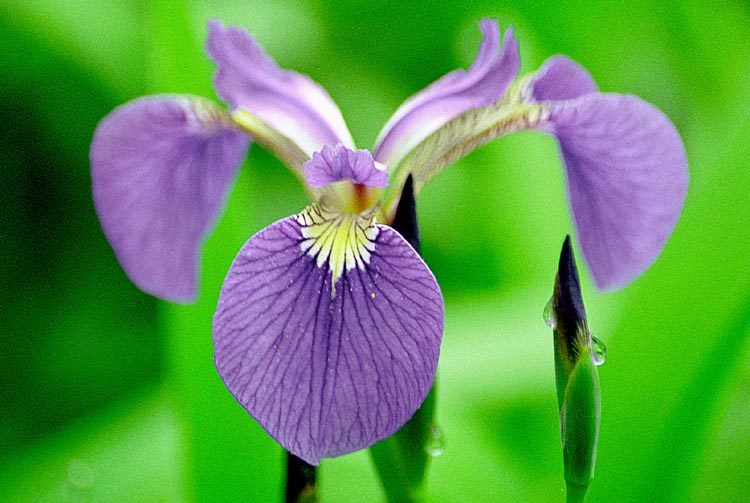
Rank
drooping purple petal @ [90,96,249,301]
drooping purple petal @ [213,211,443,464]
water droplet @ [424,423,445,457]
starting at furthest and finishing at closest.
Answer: drooping purple petal @ [90,96,249,301] < water droplet @ [424,423,445,457] < drooping purple petal @ [213,211,443,464]

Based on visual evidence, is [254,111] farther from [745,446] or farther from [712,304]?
[745,446]

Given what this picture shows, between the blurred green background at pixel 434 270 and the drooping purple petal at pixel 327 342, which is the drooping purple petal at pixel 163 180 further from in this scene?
the drooping purple petal at pixel 327 342

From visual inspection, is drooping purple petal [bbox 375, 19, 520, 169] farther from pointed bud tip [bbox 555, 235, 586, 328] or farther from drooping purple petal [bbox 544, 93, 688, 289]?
pointed bud tip [bbox 555, 235, 586, 328]

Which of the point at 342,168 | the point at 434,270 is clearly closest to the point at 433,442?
the point at 342,168

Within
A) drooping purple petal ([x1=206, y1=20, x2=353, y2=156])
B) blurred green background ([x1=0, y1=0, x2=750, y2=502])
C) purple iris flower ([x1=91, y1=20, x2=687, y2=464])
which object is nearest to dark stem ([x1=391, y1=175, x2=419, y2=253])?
purple iris flower ([x1=91, y1=20, x2=687, y2=464])

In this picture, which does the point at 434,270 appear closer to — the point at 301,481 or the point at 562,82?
the point at 562,82
